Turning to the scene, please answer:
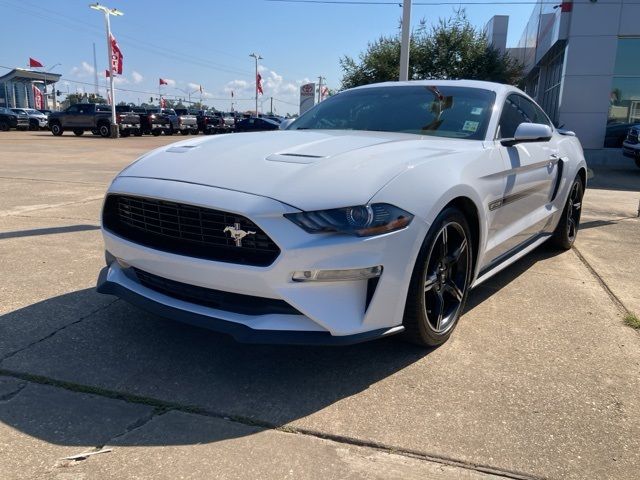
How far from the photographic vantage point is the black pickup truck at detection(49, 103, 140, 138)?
30984mm

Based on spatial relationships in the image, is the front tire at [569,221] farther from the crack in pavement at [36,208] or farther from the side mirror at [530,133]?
the crack in pavement at [36,208]

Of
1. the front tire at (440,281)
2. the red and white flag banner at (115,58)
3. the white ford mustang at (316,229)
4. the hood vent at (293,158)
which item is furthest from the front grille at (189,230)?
the red and white flag banner at (115,58)


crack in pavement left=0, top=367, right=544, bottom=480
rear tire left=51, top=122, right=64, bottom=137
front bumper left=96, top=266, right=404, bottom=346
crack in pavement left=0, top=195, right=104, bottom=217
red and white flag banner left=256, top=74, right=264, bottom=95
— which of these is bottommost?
crack in pavement left=0, top=367, right=544, bottom=480

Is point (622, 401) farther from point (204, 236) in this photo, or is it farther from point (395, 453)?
point (204, 236)

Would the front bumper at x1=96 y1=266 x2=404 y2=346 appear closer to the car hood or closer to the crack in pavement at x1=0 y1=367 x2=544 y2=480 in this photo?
the crack in pavement at x1=0 y1=367 x2=544 y2=480

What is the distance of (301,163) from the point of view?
2828 mm

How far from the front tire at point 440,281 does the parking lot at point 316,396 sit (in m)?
0.17

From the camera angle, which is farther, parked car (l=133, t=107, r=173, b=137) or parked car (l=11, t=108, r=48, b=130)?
parked car (l=11, t=108, r=48, b=130)

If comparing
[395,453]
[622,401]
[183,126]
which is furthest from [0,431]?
[183,126]

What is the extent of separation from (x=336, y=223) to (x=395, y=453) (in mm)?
1016

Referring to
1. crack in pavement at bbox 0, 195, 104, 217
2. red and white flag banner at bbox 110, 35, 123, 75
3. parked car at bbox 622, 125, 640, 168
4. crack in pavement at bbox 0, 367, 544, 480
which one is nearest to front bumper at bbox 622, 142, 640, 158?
parked car at bbox 622, 125, 640, 168

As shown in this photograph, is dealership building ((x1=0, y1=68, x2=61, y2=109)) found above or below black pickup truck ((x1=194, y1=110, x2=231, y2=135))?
above

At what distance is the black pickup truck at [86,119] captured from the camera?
102 ft

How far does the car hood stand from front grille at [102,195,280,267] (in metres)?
0.16
